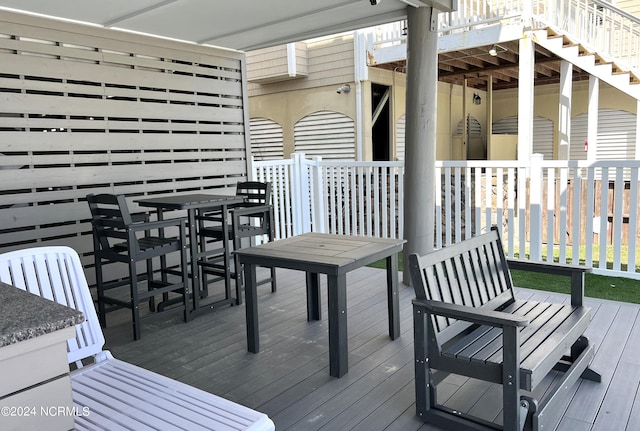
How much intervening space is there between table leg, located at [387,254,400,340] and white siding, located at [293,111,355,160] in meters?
6.60

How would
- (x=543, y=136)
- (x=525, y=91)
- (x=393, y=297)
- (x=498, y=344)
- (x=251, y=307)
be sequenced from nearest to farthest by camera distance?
(x=498, y=344) → (x=251, y=307) → (x=393, y=297) → (x=525, y=91) → (x=543, y=136)

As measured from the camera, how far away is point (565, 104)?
9031mm

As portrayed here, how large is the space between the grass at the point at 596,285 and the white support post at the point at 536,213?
0.26m

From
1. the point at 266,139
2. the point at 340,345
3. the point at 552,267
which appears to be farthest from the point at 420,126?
the point at 266,139

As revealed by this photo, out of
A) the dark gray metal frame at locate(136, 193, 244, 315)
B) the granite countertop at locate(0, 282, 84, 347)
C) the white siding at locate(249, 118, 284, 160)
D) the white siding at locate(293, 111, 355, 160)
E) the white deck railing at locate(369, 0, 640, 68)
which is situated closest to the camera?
the granite countertop at locate(0, 282, 84, 347)

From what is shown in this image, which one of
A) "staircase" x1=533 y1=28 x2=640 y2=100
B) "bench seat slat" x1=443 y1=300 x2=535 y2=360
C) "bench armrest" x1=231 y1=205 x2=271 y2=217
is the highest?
"staircase" x1=533 y1=28 x2=640 y2=100

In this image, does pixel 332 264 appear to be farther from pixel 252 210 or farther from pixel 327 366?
pixel 252 210

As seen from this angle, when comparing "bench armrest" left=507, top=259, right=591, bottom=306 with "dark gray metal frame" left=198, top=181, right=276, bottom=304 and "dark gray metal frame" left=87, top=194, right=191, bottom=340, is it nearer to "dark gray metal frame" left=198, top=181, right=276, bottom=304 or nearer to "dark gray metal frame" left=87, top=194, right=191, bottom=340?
"dark gray metal frame" left=198, top=181, right=276, bottom=304

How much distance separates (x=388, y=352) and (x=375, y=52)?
23.2 feet

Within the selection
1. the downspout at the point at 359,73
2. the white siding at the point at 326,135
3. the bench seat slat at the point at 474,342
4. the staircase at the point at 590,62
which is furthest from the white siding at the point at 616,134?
the bench seat slat at the point at 474,342

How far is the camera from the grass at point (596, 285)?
469cm

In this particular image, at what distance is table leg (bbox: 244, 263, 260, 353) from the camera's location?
3.53m

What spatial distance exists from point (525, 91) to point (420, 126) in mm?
3982

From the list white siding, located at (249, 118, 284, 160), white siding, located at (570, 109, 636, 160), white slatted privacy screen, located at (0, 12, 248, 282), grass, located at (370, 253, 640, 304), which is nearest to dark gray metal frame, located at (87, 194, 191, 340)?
white slatted privacy screen, located at (0, 12, 248, 282)
